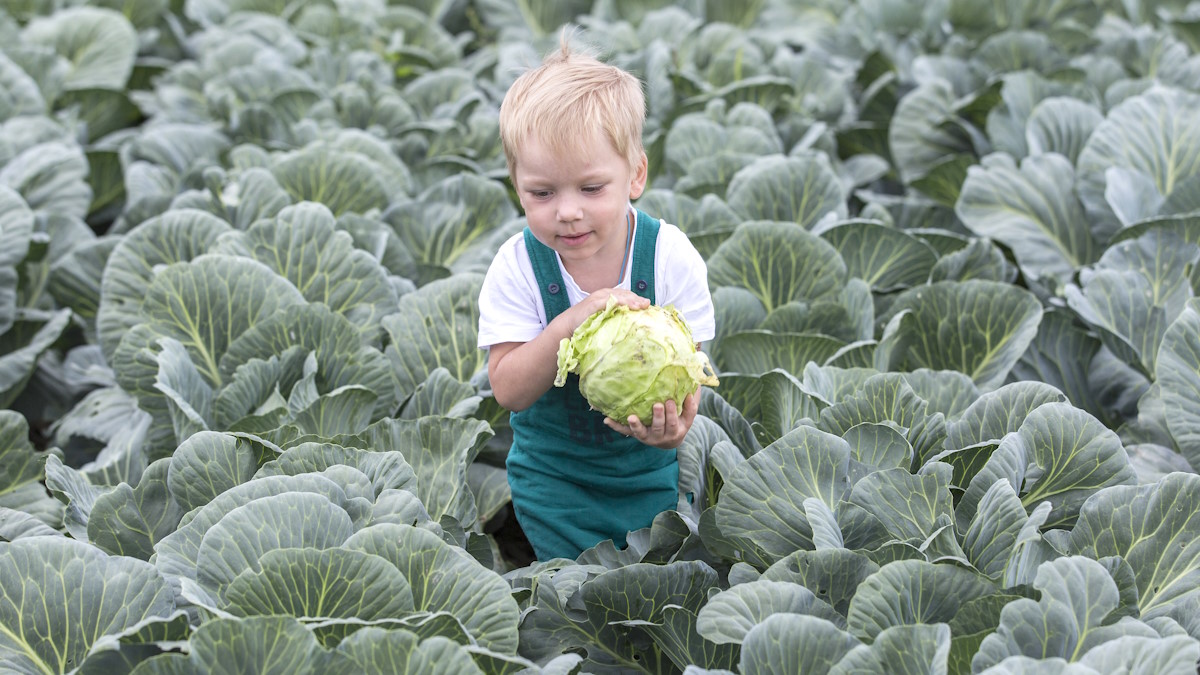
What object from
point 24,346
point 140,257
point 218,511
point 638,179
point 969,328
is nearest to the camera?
point 218,511

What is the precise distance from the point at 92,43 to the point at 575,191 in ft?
15.2

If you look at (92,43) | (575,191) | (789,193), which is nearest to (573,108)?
(575,191)

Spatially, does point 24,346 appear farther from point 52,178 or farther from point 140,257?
point 52,178

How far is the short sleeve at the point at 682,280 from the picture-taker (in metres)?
2.60

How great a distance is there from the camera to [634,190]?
8.27 ft

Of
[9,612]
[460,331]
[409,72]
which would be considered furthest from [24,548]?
[409,72]

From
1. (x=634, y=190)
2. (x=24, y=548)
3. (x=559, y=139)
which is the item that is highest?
(x=559, y=139)

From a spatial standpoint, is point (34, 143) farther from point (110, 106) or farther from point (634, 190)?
point (634, 190)

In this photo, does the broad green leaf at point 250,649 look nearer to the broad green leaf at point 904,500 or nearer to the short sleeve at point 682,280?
the short sleeve at point 682,280

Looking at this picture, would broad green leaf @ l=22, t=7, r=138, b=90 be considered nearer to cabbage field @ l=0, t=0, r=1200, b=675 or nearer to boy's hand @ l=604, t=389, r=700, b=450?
cabbage field @ l=0, t=0, r=1200, b=675

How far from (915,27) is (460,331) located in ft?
12.2

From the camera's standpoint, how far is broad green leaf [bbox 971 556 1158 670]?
2.07 metres

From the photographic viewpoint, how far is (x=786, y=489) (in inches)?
101


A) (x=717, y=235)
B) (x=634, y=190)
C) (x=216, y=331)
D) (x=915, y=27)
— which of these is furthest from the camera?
(x=915, y=27)
